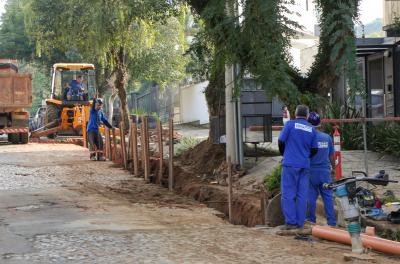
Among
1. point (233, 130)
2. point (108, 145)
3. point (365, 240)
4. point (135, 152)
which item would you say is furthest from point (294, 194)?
point (108, 145)

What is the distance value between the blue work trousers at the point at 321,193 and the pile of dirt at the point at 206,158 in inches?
247

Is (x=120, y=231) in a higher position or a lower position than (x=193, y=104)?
lower

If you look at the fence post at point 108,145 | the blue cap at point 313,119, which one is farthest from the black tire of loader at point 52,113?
the blue cap at point 313,119

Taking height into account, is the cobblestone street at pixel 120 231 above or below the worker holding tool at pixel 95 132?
below

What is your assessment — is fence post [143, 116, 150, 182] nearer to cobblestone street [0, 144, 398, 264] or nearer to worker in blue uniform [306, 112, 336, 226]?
cobblestone street [0, 144, 398, 264]

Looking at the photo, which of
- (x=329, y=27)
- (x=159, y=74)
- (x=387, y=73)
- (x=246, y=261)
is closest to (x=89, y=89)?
(x=159, y=74)

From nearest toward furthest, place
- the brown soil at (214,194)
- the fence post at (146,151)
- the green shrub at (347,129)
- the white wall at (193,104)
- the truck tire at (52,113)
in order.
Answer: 1. the brown soil at (214,194)
2. the fence post at (146,151)
3. the green shrub at (347,129)
4. the truck tire at (52,113)
5. the white wall at (193,104)

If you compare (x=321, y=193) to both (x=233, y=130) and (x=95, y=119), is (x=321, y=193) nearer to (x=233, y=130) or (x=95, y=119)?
(x=233, y=130)

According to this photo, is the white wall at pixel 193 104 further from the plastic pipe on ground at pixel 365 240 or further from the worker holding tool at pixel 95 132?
the plastic pipe on ground at pixel 365 240

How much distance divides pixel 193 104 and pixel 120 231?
33.3 metres

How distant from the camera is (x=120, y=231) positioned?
9.23 meters

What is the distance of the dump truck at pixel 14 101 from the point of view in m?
27.5

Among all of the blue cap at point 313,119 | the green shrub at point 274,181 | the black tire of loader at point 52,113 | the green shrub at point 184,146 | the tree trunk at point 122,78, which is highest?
the tree trunk at point 122,78

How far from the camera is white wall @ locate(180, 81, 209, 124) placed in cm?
4062
